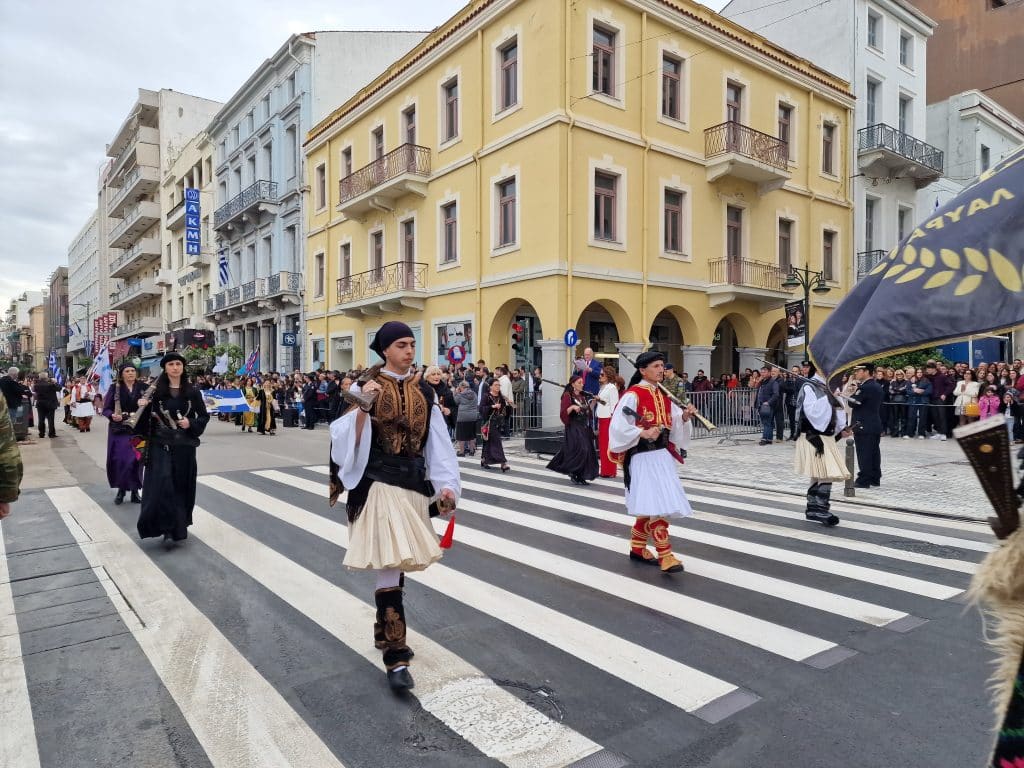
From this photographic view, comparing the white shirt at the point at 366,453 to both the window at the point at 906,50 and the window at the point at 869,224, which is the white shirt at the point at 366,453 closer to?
the window at the point at 869,224

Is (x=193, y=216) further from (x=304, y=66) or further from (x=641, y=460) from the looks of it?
(x=641, y=460)

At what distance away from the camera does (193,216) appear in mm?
41312

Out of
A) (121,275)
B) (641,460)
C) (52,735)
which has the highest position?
(121,275)

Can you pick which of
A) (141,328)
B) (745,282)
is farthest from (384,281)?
(141,328)

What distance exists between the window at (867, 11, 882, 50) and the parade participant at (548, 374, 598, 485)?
930 inches

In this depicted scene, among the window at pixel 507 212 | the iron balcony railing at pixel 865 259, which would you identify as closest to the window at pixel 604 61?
the window at pixel 507 212

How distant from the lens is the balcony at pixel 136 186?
50938 mm

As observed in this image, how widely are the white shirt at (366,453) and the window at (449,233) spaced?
18.1 metres

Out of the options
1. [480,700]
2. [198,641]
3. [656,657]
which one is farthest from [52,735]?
[656,657]

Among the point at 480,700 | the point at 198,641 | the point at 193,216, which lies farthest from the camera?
the point at 193,216

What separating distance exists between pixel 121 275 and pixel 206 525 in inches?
2442

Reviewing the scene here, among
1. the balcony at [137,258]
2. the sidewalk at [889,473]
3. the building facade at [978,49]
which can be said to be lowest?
the sidewalk at [889,473]

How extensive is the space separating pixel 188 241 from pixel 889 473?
40815 millimetres

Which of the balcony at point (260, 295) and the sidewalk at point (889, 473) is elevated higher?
the balcony at point (260, 295)
